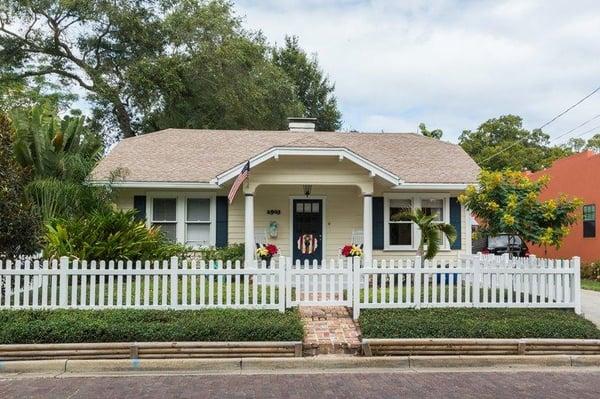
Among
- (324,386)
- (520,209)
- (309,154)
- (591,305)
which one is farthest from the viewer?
(309,154)

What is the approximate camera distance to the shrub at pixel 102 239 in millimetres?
10648

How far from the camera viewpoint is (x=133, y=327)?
7.74 m

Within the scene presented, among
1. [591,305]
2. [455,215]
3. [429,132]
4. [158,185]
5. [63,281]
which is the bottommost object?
[591,305]

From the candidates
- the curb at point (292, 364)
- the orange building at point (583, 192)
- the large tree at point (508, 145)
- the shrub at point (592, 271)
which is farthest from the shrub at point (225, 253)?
the large tree at point (508, 145)

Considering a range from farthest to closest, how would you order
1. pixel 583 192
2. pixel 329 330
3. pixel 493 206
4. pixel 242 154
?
1. pixel 583 192
2. pixel 242 154
3. pixel 493 206
4. pixel 329 330

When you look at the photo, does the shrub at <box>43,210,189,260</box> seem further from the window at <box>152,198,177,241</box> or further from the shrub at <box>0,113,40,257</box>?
the window at <box>152,198,177,241</box>

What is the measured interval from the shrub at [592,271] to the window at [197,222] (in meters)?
14.3

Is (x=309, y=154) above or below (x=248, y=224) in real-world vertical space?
above

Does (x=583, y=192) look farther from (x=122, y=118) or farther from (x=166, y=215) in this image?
(x=122, y=118)

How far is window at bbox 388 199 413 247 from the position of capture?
15.0 m

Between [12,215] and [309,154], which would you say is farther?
[309,154]

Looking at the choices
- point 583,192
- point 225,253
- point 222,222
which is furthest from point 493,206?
point 583,192

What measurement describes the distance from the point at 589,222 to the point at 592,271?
2.49m

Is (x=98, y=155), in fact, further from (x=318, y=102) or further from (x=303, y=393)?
(x=318, y=102)
